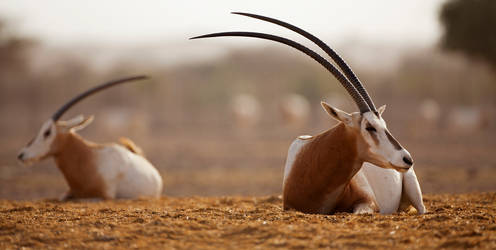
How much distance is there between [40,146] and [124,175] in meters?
1.35

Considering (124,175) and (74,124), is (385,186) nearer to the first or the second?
(124,175)

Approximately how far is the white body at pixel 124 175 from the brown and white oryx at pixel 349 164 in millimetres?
3263

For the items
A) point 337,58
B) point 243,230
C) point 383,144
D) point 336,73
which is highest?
point 337,58

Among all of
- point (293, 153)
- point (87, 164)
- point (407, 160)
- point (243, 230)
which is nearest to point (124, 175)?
point (87, 164)

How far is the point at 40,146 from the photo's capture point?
27.4 feet

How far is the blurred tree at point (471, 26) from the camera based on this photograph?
62.2 ft

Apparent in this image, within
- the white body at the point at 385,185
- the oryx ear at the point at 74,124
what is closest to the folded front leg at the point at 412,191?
the white body at the point at 385,185

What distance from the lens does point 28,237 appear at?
4355mm

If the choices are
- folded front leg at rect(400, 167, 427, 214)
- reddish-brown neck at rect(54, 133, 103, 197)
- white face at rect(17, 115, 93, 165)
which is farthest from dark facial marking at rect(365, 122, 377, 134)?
white face at rect(17, 115, 93, 165)

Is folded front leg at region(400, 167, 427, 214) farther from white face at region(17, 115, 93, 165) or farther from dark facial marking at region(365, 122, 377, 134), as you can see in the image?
white face at region(17, 115, 93, 165)

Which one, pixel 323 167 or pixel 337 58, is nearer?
pixel 323 167

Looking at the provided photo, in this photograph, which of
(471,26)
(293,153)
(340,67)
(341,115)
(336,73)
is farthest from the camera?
(471,26)

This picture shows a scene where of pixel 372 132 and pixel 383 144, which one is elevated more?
pixel 372 132

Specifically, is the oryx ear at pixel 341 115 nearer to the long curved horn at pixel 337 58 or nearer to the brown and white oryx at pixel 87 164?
the long curved horn at pixel 337 58
